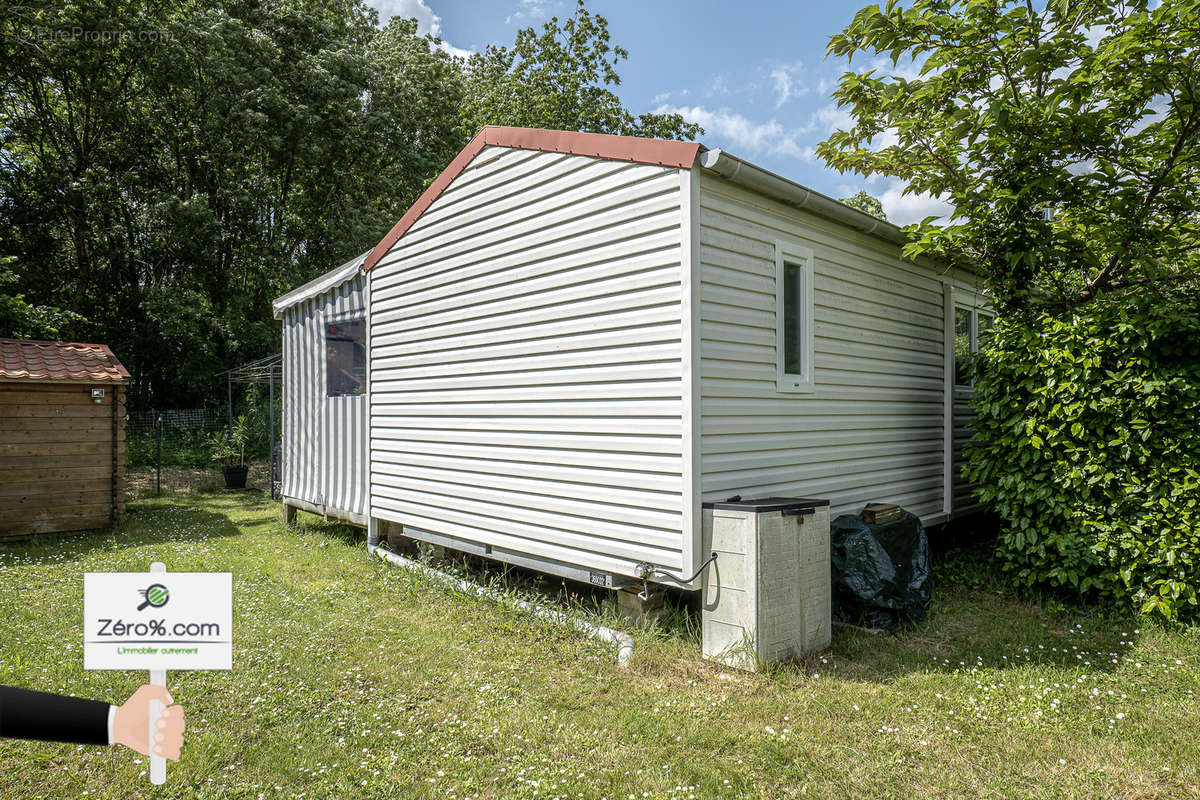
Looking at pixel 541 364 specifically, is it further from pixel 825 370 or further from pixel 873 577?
pixel 873 577

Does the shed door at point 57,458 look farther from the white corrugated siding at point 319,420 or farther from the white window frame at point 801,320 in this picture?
the white window frame at point 801,320

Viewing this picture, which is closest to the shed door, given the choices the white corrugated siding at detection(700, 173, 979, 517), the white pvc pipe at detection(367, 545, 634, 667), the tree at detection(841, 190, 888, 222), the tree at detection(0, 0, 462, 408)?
the white pvc pipe at detection(367, 545, 634, 667)

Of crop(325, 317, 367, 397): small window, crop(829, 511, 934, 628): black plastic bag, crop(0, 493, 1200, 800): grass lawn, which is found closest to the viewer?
crop(0, 493, 1200, 800): grass lawn

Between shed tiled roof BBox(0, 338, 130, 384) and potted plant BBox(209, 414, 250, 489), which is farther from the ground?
shed tiled roof BBox(0, 338, 130, 384)

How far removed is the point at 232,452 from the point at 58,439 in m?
5.40

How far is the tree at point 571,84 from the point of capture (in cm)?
1998

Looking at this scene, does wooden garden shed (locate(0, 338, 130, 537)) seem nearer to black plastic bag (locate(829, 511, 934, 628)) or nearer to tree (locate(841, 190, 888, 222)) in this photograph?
black plastic bag (locate(829, 511, 934, 628))

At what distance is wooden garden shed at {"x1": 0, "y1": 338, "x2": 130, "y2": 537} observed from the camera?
8438 mm

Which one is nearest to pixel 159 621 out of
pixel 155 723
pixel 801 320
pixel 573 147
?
pixel 155 723

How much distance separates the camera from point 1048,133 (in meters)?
5.76

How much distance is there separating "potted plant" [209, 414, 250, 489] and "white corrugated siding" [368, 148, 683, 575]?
308 inches

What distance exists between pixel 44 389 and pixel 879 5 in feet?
34.4

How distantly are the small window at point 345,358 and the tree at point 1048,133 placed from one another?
19.9ft

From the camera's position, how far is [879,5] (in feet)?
18.7
